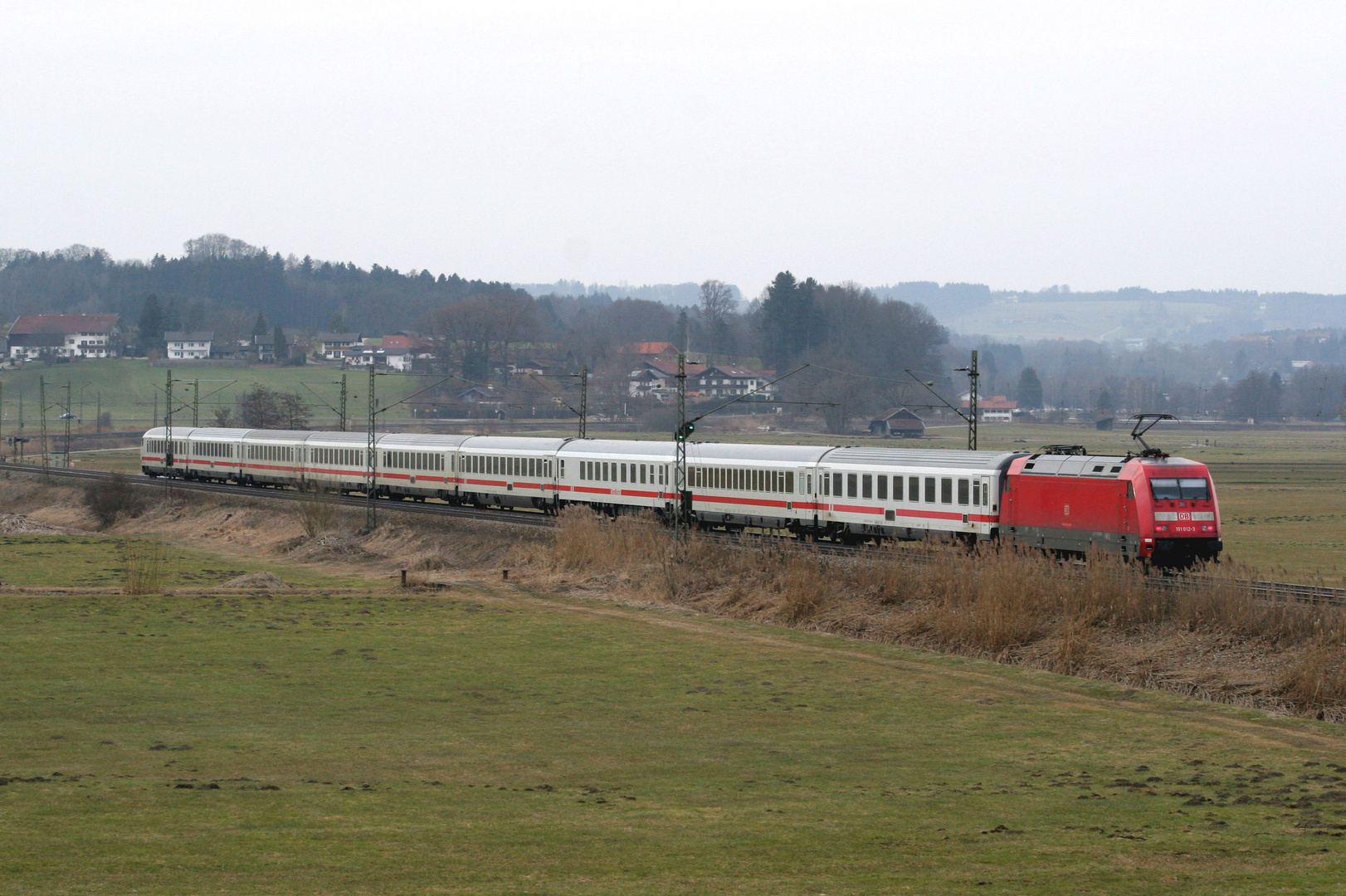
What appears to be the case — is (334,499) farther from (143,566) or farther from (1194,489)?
(1194,489)

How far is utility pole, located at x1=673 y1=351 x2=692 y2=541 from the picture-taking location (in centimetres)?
4881

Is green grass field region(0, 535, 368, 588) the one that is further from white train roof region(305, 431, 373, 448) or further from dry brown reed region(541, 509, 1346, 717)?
dry brown reed region(541, 509, 1346, 717)

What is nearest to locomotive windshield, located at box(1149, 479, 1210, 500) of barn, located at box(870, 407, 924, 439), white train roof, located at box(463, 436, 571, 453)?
white train roof, located at box(463, 436, 571, 453)

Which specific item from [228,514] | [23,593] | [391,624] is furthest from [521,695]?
[228,514]

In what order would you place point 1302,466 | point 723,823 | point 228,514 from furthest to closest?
point 1302,466
point 228,514
point 723,823

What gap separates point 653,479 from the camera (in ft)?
199

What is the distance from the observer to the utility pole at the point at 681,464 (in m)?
48.8

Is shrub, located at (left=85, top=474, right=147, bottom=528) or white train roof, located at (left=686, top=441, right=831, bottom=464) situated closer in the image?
white train roof, located at (left=686, top=441, right=831, bottom=464)

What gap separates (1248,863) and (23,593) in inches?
1547

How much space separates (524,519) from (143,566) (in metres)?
17.4

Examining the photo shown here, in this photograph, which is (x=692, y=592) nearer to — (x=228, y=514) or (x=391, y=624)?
(x=391, y=624)

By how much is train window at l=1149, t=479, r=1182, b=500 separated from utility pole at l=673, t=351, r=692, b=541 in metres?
15.1

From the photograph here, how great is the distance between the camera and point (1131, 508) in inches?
1537

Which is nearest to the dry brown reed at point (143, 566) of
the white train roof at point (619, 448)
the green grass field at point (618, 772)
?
the green grass field at point (618, 772)
